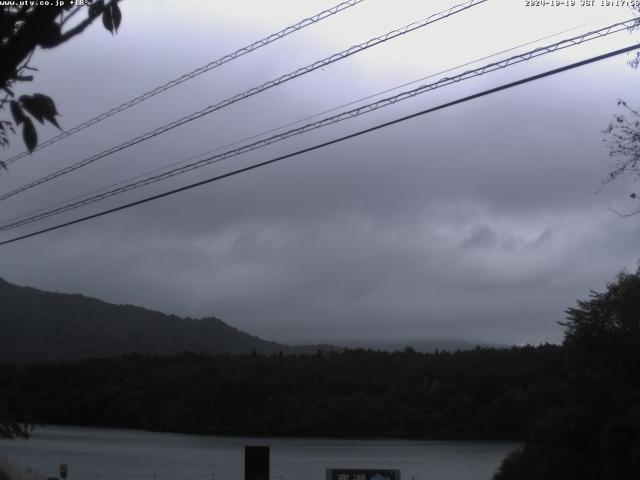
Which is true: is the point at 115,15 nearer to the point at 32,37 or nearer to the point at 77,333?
the point at 32,37

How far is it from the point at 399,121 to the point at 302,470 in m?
32.9

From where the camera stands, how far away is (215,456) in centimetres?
5247

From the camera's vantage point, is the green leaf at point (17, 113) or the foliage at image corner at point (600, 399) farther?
the foliage at image corner at point (600, 399)

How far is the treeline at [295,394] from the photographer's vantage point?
63.6 metres

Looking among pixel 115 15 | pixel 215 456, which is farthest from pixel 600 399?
pixel 215 456

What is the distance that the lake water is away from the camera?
4181 centimetres

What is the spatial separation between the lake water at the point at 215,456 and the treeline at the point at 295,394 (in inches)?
80.3

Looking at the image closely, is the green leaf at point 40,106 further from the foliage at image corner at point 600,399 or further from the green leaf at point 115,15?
the foliage at image corner at point 600,399

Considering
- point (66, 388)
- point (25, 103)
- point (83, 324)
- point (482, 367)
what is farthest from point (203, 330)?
point (25, 103)

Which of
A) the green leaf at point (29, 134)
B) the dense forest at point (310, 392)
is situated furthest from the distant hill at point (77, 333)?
the green leaf at point (29, 134)

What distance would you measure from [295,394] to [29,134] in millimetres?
71709

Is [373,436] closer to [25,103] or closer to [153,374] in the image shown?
[153,374]

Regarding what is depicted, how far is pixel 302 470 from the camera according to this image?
4228 cm

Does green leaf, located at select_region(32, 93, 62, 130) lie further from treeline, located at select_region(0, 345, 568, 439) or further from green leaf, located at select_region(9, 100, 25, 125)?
treeline, located at select_region(0, 345, 568, 439)
